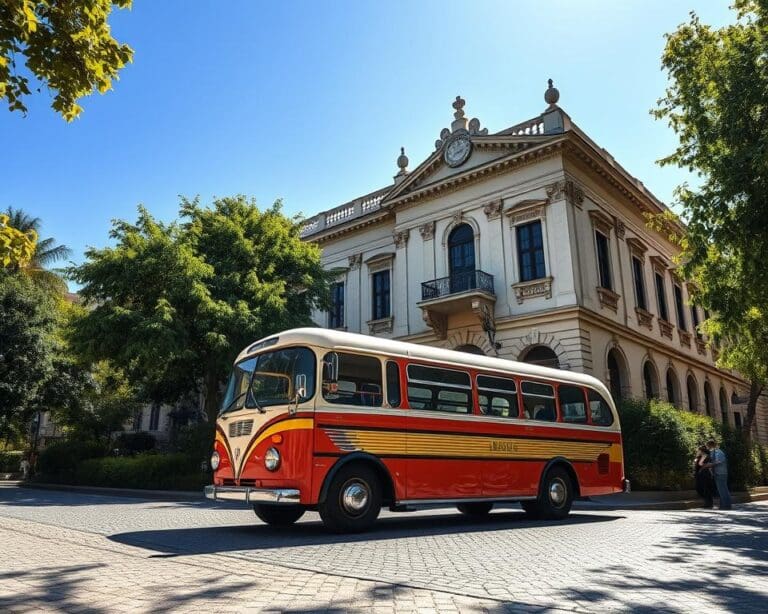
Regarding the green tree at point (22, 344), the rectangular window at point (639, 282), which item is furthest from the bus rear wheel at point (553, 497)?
the green tree at point (22, 344)

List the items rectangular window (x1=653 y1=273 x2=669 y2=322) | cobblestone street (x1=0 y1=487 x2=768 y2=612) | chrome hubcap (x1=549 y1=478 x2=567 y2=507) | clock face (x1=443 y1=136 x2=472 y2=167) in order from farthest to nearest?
1. rectangular window (x1=653 y1=273 x2=669 y2=322)
2. clock face (x1=443 y1=136 x2=472 y2=167)
3. chrome hubcap (x1=549 y1=478 x2=567 y2=507)
4. cobblestone street (x1=0 y1=487 x2=768 y2=612)

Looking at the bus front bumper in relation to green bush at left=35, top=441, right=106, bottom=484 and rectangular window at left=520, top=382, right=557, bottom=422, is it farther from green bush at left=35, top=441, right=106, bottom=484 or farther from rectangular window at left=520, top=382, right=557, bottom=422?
green bush at left=35, top=441, right=106, bottom=484

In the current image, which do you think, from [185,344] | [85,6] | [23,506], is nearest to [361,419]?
[85,6]

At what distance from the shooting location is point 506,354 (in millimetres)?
23766

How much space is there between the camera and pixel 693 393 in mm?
32469

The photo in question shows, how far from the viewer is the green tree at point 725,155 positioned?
13.6m

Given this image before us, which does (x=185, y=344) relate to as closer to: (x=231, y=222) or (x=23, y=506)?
(x=231, y=222)

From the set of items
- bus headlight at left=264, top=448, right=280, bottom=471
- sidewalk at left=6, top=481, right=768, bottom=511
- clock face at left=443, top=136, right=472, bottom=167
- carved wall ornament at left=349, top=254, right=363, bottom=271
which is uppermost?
clock face at left=443, top=136, right=472, bottom=167

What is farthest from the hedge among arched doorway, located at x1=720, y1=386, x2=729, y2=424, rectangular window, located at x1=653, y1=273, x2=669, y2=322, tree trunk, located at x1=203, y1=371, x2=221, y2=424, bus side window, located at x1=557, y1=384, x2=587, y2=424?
arched doorway, located at x1=720, y1=386, x2=729, y2=424

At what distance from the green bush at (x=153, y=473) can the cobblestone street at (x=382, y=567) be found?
8559 millimetres

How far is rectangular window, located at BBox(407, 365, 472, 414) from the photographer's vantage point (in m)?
9.52

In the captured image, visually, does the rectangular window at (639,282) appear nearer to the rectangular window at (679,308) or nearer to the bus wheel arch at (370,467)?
the rectangular window at (679,308)

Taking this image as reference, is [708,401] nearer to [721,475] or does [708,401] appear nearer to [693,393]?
[693,393]

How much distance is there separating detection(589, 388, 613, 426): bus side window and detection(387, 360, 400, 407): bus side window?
17.2 ft
